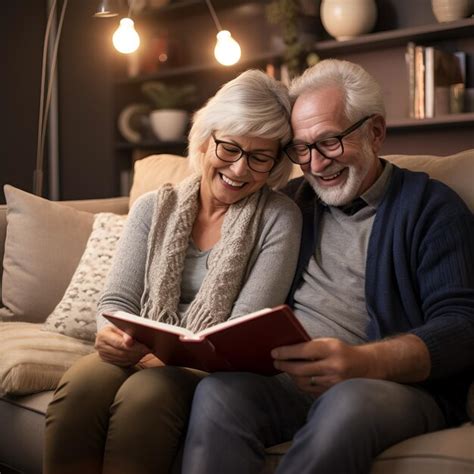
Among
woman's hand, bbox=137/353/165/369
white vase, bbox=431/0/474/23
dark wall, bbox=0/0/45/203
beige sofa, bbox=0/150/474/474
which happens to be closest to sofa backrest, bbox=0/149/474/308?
beige sofa, bbox=0/150/474/474

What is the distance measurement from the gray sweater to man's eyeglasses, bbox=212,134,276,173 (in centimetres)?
9

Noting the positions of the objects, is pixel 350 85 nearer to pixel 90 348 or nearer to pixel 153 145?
pixel 90 348

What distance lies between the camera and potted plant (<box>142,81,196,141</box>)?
4.29 metres

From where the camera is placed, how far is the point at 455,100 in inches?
132

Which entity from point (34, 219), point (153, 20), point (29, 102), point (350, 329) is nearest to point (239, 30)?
point (153, 20)

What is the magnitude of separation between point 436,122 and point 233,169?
1751 millimetres

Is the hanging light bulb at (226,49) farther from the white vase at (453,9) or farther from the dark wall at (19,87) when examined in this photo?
the dark wall at (19,87)

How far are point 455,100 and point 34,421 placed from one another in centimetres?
222

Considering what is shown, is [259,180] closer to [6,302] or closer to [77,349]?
[77,349]

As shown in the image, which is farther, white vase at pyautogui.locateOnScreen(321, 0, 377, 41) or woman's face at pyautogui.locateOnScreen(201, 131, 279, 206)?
white vase at pyautogui.locateOnScreen(321, 0, 377, 41)

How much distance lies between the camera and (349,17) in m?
3.56

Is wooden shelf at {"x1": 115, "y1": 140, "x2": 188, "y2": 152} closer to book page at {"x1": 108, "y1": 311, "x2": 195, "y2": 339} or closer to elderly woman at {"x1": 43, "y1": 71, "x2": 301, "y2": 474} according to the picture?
elderly woman at {"x1": 43, "y1": 71, "x2": 301, "y2": 474}

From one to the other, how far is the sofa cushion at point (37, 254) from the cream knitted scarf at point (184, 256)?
63 centimetres

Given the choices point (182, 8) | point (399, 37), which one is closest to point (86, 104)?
point (182, 8)
